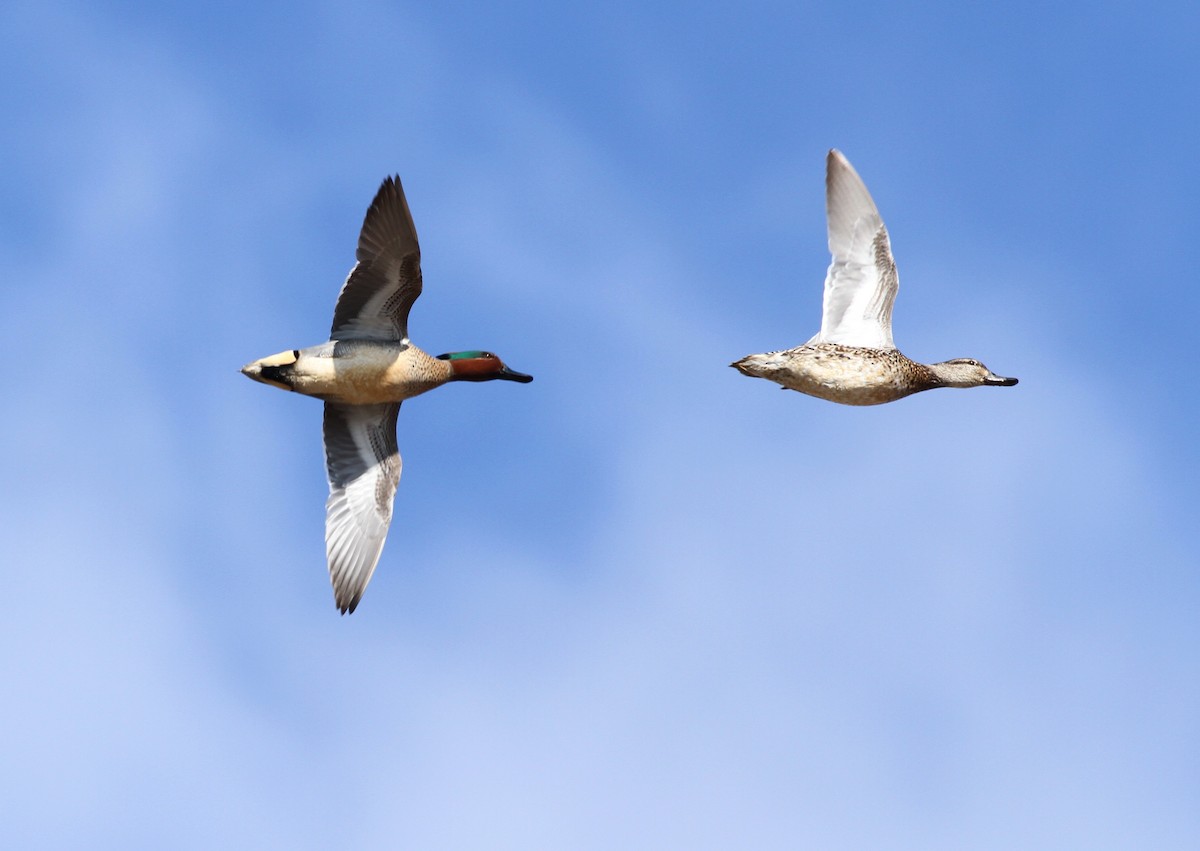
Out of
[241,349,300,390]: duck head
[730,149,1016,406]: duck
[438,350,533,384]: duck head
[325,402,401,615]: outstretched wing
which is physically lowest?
[325,402,401,615]: outstretched wing

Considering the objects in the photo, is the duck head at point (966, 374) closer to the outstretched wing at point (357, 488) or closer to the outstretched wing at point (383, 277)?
the outstretched wing at point (383, 277)

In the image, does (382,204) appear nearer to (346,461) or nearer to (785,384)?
(346,461)

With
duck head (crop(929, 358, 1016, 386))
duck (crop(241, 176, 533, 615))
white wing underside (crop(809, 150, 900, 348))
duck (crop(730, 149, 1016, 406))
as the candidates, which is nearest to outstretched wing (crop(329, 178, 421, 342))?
duck (crop(241, 176, 533, 615))

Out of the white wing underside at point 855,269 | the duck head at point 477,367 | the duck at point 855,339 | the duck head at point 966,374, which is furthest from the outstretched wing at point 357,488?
the duck head at point 966,374

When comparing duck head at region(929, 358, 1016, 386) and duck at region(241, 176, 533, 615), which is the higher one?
duck head at region(929, 358, 1016, 386)

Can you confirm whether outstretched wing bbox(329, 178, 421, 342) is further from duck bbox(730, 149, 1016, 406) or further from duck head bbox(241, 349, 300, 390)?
duck bbox(730, 149, 1016, 406)

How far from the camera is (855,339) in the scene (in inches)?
634

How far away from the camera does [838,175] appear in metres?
16.9

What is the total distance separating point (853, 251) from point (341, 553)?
220 inches

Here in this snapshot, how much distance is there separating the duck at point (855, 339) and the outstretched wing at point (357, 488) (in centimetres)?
353

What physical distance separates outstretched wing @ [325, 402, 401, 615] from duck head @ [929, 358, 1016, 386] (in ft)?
17.1

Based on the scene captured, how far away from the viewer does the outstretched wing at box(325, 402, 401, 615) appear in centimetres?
1616

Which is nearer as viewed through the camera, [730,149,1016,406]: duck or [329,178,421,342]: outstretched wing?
[329,178,421,342]: outstretched wing

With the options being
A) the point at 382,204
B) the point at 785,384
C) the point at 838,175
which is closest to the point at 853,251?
the point at 838,175
